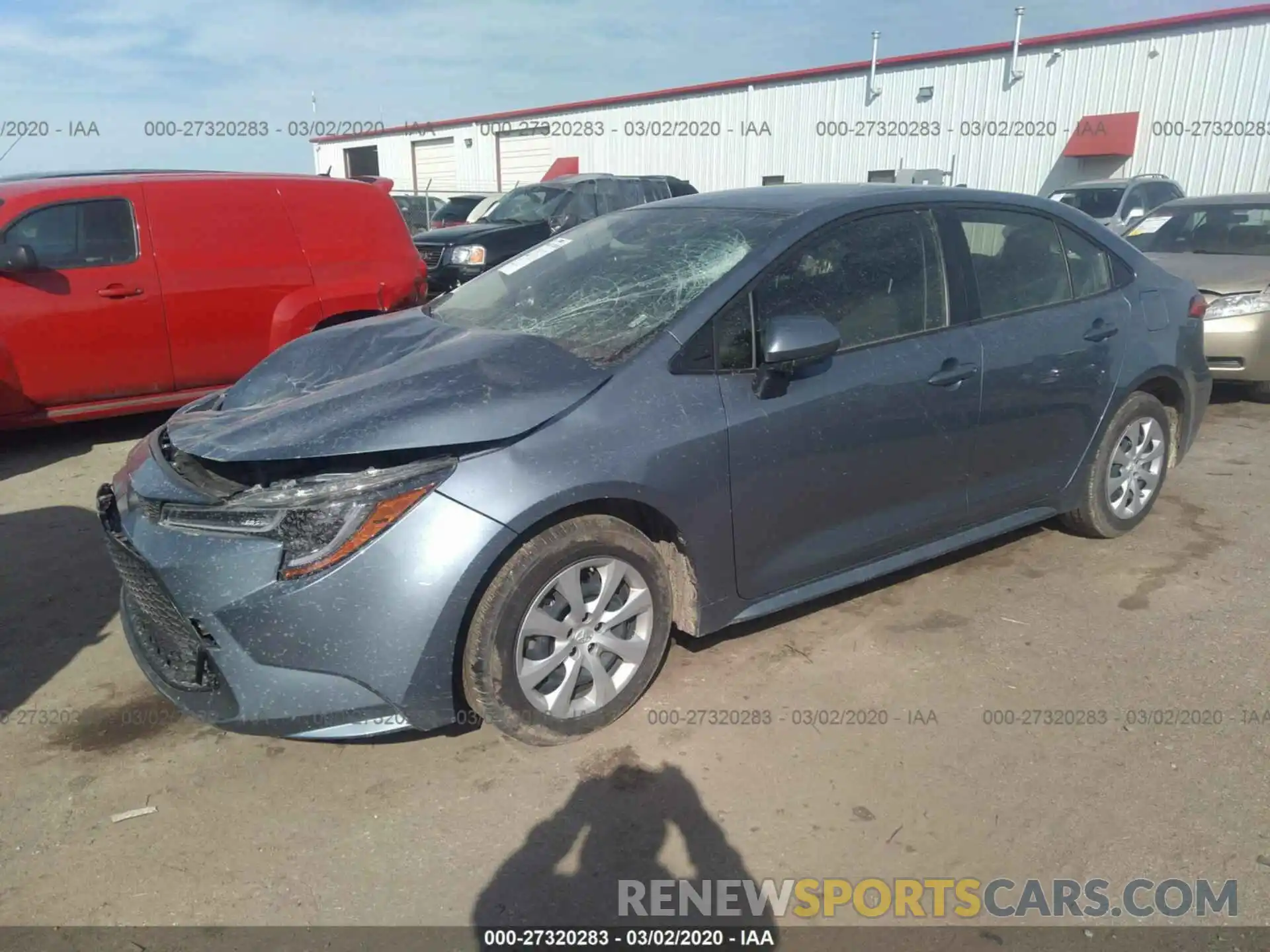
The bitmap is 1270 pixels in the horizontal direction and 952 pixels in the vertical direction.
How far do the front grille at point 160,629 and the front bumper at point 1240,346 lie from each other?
7.43 meters

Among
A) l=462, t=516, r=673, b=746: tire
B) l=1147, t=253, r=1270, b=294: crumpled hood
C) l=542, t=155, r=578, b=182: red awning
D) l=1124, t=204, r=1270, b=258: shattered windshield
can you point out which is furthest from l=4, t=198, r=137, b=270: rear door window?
l=542, t=155, r=578, b=182: red awning

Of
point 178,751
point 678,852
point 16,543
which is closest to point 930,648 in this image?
point 678,852

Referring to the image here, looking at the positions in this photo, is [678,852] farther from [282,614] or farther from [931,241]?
[931,241]

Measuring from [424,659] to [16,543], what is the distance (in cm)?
325

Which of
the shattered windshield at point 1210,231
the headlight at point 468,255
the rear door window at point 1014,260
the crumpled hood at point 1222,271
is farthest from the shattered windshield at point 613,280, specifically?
the headlight at point 468,255

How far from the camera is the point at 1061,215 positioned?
14.1 ft

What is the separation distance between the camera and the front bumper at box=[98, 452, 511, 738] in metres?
2.57

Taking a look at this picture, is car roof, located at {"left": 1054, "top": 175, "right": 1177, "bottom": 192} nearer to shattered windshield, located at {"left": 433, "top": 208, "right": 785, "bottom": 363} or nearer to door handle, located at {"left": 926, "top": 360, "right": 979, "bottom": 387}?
door handle, located at {"left": 926, "top": 360, "right": 979, "bottom": 387}

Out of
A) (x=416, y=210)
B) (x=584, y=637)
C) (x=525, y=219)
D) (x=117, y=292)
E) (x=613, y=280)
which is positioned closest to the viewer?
(x=584, y=637)

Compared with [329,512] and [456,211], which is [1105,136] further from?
[329,512]

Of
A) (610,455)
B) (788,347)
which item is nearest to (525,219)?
(788,347)

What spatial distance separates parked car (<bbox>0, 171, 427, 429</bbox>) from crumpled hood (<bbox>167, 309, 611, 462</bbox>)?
125 inches

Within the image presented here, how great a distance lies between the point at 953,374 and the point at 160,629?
9.71 ft

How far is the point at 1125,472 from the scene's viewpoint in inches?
180
